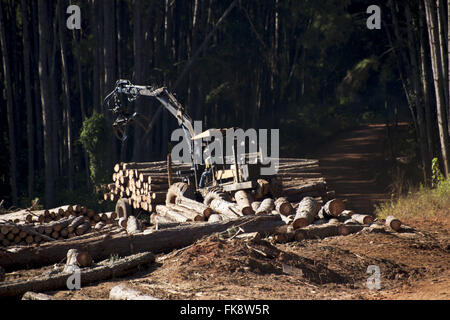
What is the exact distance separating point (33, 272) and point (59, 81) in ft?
59.1

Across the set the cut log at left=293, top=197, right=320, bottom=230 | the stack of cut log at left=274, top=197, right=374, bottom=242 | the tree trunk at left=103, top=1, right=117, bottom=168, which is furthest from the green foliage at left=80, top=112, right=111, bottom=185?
the cut log at left=293, top=197, right=320, bottom=230

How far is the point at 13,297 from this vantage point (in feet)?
23.9

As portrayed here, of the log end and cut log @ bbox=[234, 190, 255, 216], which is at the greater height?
cut log @ bbox=[234, 190, 255, 216]

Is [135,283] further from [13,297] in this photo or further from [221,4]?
[221,4]

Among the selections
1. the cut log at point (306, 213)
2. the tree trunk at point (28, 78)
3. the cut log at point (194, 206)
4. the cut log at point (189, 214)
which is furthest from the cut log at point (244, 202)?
the tree trunk at point (28, 78)

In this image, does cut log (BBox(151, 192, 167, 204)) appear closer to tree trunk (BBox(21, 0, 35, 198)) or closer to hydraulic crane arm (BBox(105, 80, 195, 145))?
hydraulic crane arm (BBox(105, 80, 195, 145))

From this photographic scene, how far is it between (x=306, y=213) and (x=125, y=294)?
485 cm

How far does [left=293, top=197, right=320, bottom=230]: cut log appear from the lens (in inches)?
402

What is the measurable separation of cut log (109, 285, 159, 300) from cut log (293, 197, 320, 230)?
13.9ft

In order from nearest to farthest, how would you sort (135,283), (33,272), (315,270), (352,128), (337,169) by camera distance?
1. (135,283)
2. (315,270)
3. (33,272)
4. (337,169)
5. (352,128)

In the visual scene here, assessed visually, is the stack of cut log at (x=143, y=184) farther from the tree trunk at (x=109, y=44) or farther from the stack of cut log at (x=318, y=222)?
the tree trunk at (x=109, y=44)

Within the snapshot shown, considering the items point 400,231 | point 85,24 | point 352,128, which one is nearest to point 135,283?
point 400,231

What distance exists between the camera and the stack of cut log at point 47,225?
1135 centimetres

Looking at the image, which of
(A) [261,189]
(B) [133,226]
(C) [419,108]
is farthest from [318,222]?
(C) [419,108]
